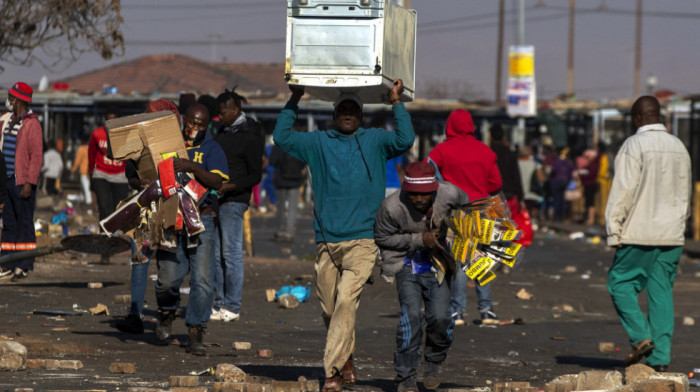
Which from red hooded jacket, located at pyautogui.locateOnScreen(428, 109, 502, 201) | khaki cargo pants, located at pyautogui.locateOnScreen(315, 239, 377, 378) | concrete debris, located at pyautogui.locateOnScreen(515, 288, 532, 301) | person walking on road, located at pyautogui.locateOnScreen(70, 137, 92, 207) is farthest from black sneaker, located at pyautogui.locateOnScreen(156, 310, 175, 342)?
person walking on road, located at pyautogui.locateOnScreen(70, 137, 92, 207)

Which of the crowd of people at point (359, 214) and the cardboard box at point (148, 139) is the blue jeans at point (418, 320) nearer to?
the crowd of people at point (359, 214)

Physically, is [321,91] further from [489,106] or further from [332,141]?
[489,106]

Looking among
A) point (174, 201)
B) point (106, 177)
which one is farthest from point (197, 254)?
point (106, 177)

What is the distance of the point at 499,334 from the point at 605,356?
1193mm

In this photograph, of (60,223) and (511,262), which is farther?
(60,223)

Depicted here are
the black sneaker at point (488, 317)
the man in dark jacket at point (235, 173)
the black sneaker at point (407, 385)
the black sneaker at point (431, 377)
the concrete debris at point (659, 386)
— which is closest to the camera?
the concrete debris at point (659, 386)

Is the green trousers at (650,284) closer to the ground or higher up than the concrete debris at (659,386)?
higher up

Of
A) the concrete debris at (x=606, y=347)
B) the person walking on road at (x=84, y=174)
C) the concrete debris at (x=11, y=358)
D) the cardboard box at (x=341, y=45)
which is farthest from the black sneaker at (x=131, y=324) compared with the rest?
the person walking on road at (x=84, y=174)

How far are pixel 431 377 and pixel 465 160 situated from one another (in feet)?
11.3

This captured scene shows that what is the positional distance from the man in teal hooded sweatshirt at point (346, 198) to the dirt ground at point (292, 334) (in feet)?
1.72

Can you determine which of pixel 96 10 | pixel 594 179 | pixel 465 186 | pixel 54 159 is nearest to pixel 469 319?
pixel 465 186

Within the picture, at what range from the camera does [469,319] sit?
1166 centimetres

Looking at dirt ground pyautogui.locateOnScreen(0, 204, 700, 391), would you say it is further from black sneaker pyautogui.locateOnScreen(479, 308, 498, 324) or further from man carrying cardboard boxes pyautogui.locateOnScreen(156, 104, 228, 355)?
man carrying cardboard boxes pyautogui.locateOnScreen(156, 104, 228, 355)

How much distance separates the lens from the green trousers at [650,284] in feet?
27.9
